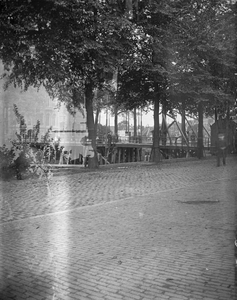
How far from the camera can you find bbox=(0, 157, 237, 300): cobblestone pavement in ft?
12.8

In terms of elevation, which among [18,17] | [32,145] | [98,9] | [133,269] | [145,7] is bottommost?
[133,269]

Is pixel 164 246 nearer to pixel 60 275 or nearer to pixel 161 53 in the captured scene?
pixel 60 275

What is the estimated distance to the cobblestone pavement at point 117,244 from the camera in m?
3.90

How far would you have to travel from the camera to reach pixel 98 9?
13547mm

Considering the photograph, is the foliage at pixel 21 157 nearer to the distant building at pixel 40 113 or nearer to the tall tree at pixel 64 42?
the distant building at pixel 40 113

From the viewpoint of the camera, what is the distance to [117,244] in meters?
5.52

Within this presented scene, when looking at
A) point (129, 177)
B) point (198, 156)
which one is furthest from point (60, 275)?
point (198, 156)

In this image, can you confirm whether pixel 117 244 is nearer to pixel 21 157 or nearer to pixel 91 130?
pixel 21 157

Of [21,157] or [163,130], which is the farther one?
[163,130]

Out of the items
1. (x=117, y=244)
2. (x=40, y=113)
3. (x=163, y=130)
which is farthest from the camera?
(x=163, y=130)

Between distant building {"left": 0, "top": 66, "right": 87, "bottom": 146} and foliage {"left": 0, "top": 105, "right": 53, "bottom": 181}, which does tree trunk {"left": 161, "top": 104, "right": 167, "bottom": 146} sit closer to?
distant building {"left": 0, "top": 66, "right": 87, "bottom": 146}

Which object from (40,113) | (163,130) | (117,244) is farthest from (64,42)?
(163,130)

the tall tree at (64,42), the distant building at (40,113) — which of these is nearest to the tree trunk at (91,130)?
the distant building at (40,113)

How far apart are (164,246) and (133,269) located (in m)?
1.03
